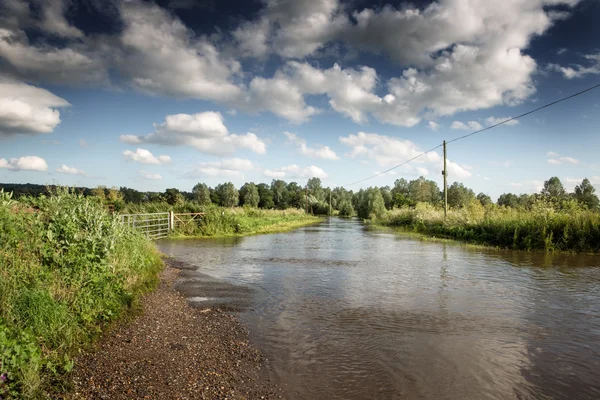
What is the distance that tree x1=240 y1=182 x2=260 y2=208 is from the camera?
114m

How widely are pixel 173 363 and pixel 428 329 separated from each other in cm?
458

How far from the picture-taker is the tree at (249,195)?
11414 cm

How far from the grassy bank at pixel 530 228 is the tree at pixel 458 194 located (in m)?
76.0

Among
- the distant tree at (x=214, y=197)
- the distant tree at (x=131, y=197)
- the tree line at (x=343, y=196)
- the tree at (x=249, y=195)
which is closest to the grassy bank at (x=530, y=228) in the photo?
the distant tree at (x=131, y=197)

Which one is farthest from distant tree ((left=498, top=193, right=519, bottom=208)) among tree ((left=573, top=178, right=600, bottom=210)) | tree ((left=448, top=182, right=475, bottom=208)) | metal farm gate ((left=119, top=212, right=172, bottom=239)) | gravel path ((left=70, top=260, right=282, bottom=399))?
gravel path ((left=70, top=260, right=282, bottom=399))

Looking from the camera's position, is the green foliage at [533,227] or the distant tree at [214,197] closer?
the green foliage at [533,227]

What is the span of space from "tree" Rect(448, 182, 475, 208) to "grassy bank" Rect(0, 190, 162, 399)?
9921 centimetres

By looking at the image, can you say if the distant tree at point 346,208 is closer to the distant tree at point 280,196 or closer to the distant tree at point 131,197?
the distant tree at point 280,196

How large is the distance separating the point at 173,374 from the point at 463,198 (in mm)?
112480

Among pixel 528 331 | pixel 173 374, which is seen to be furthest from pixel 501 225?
pixel 173 374

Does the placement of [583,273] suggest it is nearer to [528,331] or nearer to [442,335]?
[528,331]

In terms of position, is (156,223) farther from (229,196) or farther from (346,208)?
(229,196)

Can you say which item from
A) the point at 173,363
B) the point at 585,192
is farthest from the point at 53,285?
the point at 585,192

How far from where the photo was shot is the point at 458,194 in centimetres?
10825
